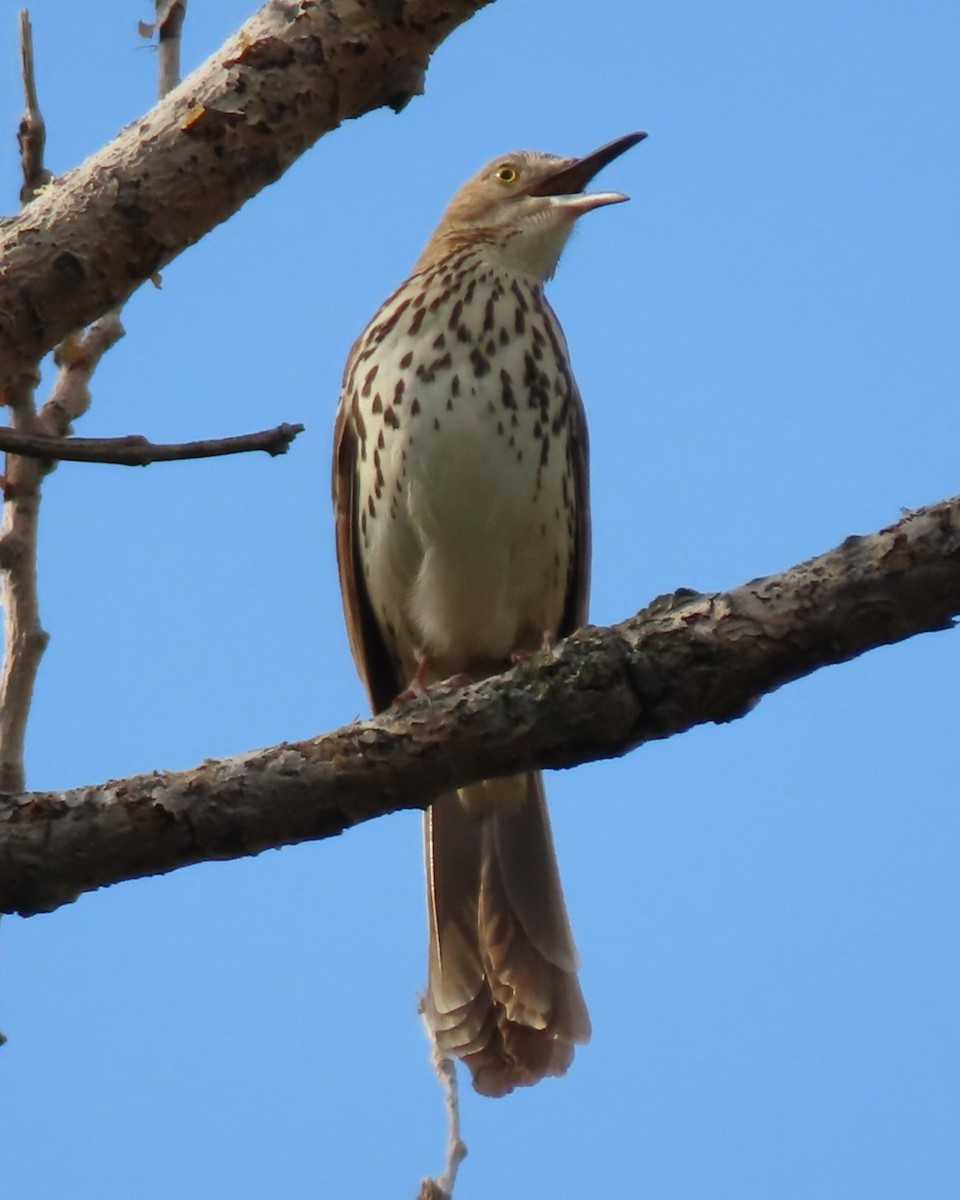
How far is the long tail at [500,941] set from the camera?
439 cm

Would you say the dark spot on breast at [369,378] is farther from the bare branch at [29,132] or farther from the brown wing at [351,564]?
the bare branch at [29,132]

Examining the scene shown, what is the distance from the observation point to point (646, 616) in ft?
8.45

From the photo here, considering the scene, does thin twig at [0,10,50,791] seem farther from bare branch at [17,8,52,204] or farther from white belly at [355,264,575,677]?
white belly at [355,264,575,677]

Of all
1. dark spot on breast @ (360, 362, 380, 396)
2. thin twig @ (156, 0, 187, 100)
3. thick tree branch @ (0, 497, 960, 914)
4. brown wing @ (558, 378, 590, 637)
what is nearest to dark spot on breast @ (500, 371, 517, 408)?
brown wing @ (558, 378, 590, 637)

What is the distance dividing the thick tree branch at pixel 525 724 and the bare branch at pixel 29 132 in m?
1.53

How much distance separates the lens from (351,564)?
16.5 ft

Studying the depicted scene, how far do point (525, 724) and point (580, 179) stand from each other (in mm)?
3424

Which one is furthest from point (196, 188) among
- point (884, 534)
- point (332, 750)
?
point (884, 534)

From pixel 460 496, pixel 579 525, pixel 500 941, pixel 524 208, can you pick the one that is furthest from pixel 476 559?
pixel 524 208

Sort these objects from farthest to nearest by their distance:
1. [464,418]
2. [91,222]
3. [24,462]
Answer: [464,418] < [24,462] < [91,222]

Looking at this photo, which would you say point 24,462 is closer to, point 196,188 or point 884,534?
point 196,188

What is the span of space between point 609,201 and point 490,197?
539 millimetres

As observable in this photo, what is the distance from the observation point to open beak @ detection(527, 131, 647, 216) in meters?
5.36

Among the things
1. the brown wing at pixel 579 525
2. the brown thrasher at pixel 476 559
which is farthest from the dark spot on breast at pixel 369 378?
the brown wing at pixel 579 525
